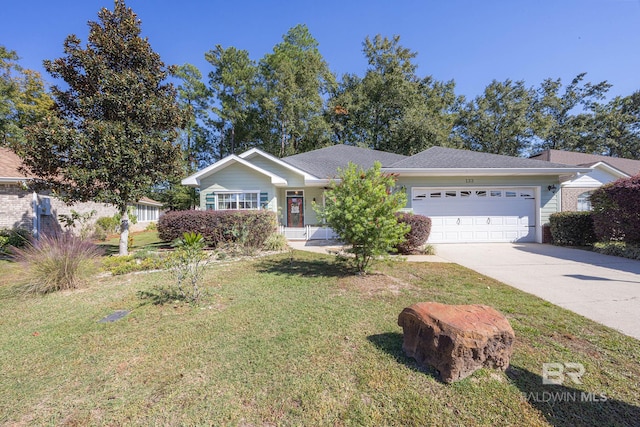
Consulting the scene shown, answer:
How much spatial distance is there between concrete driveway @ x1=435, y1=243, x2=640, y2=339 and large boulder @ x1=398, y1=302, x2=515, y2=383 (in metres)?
2.23

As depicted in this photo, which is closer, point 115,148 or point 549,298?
point 549,298

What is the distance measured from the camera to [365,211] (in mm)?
5152

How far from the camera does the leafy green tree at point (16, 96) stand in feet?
63.0

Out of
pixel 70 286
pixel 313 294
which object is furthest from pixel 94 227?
pixel 313 294

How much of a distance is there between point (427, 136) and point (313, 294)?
68.9 feet

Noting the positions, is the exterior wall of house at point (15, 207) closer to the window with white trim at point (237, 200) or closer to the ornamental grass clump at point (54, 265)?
the window with white trim at point (237, 200)

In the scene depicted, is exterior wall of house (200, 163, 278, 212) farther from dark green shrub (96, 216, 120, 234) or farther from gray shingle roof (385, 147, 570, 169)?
dark green shrub (96, 216, 120, 234)

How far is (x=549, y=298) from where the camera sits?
456 cm

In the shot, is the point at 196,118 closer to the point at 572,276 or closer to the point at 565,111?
the point at 572,276

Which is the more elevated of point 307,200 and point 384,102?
point 384,102

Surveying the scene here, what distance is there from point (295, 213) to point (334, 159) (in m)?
4.45

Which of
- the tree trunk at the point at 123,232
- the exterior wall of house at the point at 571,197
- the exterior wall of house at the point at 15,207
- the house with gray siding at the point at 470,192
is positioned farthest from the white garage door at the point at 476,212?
the exterior wall of house at the point at 15,207

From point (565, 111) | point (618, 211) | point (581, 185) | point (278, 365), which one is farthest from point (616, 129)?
point (278, 365)

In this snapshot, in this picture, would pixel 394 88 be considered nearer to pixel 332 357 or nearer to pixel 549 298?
pixel 549 298
